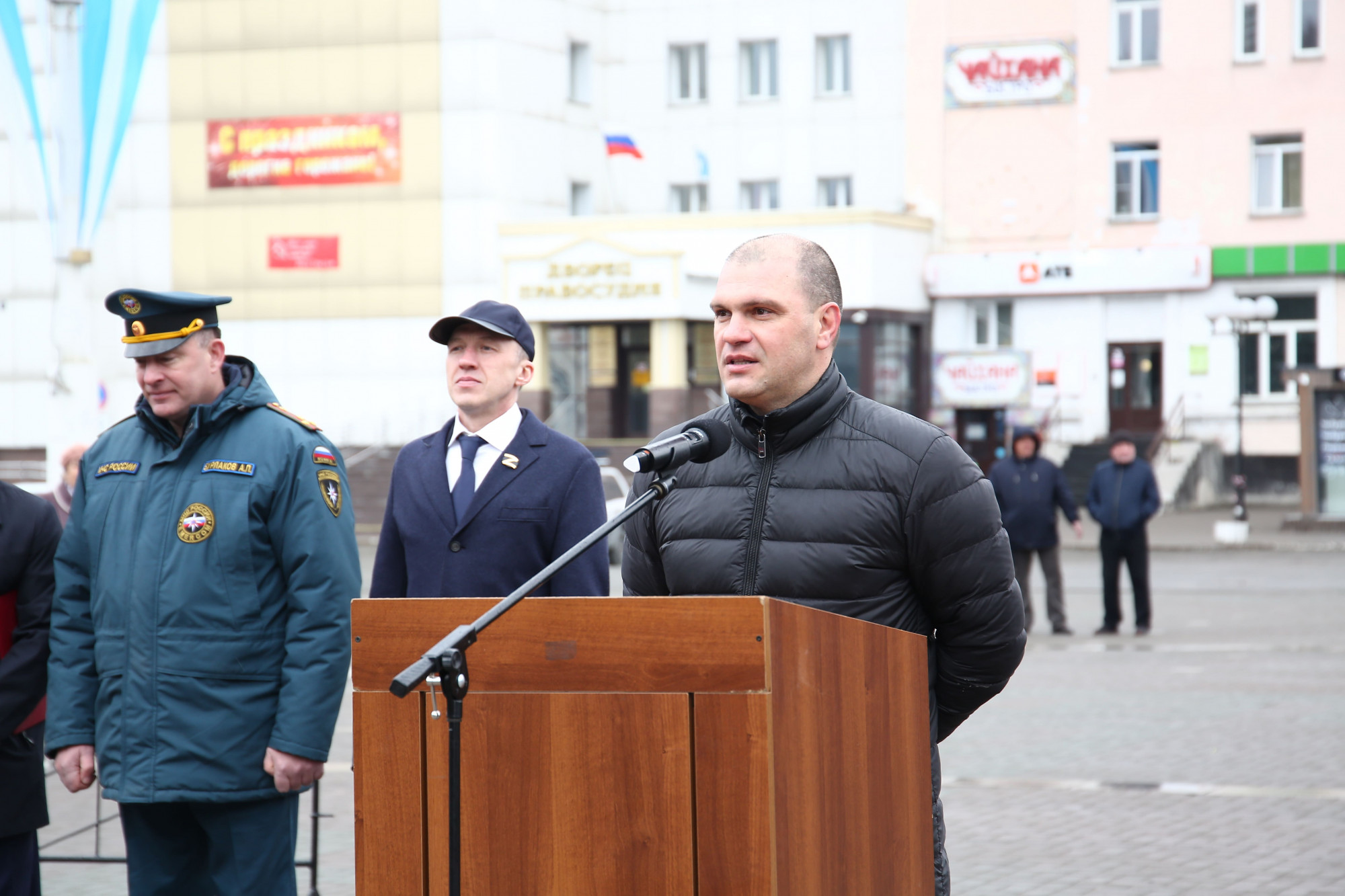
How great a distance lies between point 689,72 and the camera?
4569cm

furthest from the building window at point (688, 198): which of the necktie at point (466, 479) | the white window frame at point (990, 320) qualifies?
the necktie at point (466, 479)

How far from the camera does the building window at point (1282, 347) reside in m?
39.8

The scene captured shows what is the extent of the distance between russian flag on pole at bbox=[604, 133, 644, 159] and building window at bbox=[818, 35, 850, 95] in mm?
5506

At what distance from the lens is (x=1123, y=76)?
41.2 m

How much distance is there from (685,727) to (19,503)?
2.75 metres

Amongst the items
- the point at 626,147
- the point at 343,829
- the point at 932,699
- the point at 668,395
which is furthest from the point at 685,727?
the point at 626,147

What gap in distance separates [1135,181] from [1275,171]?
10.8 feet

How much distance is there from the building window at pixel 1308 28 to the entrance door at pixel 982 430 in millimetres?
11234

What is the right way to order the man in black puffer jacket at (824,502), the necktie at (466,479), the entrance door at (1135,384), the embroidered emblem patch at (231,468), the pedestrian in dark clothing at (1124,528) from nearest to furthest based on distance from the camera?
the man in black puffer jacket at (824,502)
the embroidered emblem patch at (231,468)
the necktie at (466,479)
the pedestrian in dark clothing at (1124,528)
the entrance door at (1135,384)

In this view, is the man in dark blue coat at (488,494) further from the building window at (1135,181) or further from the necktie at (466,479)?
the building window at (1135,181)

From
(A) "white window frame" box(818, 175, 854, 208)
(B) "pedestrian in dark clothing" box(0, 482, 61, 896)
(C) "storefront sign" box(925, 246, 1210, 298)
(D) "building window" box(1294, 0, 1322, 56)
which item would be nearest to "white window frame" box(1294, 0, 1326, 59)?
(D) "building window" box(1294, 0, 1322, 56)

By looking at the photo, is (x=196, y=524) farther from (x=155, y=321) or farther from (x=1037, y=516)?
(x=1037, y=516)

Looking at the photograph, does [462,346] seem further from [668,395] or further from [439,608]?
[668,395]

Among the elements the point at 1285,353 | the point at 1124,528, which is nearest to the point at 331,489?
the point at 1124,528
